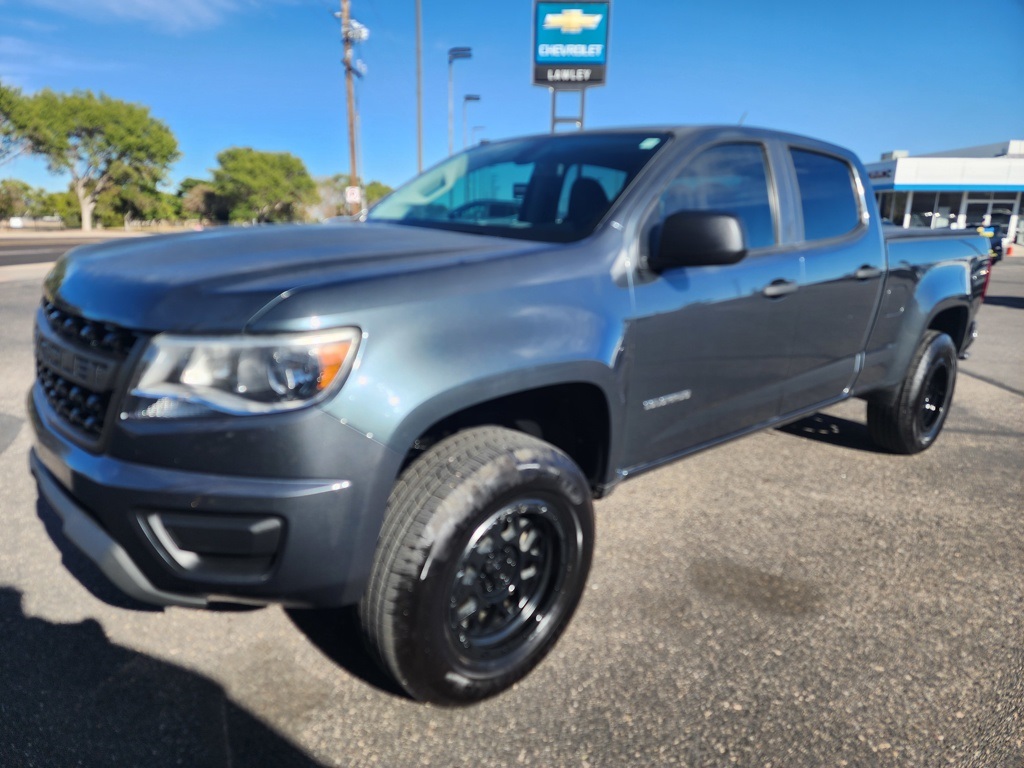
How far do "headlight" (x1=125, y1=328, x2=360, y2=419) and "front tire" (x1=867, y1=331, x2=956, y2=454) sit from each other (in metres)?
3.55

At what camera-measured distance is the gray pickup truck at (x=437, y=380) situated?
1.73m

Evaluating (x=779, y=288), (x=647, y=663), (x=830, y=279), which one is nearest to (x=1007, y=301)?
(x=830, y=279)

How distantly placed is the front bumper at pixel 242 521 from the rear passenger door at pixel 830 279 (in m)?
2.18

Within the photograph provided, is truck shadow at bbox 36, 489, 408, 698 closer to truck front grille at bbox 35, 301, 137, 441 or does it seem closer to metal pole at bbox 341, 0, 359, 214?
truck front grille at bbox 35, 301, 137, 441

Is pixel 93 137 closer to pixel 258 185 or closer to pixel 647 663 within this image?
pixel 258 185

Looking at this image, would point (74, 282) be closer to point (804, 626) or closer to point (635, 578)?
point (635, 578)

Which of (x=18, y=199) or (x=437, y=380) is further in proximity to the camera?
(x=18, y=199)

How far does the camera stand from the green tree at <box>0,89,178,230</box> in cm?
4831

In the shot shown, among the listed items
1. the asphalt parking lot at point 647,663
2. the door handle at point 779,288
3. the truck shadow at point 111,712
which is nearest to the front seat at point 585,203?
the door handle at point 779,288

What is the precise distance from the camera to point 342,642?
8.16 ft

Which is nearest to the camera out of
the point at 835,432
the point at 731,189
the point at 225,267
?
the point at 225,267

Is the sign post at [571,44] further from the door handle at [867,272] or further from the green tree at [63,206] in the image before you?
the green tree at [63,206]

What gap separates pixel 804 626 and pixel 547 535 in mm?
1046

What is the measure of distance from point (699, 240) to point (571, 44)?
2260 centimetres
